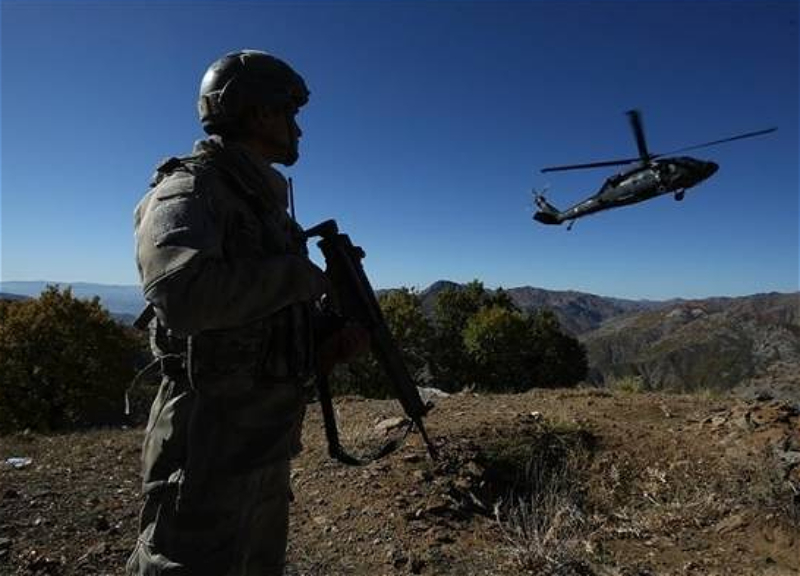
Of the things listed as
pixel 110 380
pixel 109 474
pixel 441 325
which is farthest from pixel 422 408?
pixel 441 325

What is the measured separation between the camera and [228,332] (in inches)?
75.8

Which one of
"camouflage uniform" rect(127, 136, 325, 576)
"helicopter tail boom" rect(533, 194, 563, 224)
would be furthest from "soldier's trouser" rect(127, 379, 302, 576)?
"helicopter tail boom" rect(533, 194, 563, 224)

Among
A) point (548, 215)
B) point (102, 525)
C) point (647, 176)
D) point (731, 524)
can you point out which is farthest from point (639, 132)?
point (102, 525)

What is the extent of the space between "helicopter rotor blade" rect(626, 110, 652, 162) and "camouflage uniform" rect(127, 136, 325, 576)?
15.6 m

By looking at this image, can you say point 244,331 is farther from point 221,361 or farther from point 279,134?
point 279,134

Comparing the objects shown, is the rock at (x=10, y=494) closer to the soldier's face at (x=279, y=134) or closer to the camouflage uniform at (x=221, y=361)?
the camouflage uniform at (x=221, y=361)

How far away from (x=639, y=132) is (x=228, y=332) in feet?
53.7

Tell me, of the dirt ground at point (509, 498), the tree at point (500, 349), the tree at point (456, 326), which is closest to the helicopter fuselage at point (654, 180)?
the dirt ground at point (509, 498)

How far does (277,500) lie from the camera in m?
2.22

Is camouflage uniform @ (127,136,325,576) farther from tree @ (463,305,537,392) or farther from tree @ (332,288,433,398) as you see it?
tree @ (463,305,537,392)

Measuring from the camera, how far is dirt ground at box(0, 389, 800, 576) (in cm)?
466

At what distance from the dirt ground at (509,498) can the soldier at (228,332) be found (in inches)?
114

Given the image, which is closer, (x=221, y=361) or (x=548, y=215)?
(x=221, y=361)

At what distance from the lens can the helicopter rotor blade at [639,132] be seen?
52.9ft
